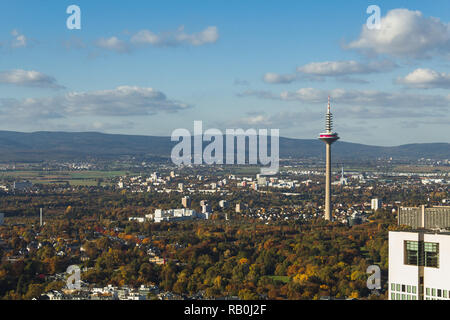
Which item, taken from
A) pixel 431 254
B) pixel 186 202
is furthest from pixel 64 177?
pixel 431 254

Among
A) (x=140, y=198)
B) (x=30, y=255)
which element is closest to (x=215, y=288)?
(x=30, y=255)

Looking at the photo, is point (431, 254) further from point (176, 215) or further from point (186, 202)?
point (186, 202)

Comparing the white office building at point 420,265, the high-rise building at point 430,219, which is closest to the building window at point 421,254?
the white office building at point 420,265

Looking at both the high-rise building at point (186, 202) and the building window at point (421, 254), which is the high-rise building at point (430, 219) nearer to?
the building window at point (421, 254)

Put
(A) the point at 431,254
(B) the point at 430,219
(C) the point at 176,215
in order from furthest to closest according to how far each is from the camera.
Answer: (C) the point at 176,215
(B) the point at 430,219
(A) the point at 431,254

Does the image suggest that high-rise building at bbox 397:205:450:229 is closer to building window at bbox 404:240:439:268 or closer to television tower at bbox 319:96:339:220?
building window at bbox 404:240:439:268

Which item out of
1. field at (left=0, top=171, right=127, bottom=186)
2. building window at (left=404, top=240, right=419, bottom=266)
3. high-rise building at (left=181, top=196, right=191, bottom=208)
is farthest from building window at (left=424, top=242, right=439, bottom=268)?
field at (left=0, top=171, right=127, bottom=186)
